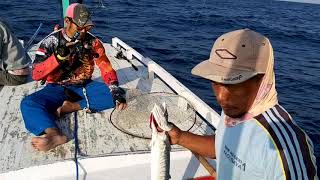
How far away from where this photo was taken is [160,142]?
2.90 meters

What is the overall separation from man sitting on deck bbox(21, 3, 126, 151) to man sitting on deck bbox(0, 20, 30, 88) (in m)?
0.73

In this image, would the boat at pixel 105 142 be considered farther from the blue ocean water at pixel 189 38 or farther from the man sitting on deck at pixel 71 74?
the blue ocean water at pixel 189 38

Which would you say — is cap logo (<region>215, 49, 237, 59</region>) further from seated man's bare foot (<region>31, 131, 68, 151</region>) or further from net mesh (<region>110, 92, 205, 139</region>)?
seated man's bare foot (<region>31, 131, 68, 151</region>)

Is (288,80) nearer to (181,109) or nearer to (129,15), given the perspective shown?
(181,109)

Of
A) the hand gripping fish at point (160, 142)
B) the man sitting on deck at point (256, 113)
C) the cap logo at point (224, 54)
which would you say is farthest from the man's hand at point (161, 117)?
the cap logo at point (224, 54)

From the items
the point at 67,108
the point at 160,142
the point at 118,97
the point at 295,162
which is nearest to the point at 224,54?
the point at 295,162

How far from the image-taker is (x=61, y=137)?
456 cm

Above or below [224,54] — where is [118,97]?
below

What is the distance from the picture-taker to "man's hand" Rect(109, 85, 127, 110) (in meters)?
5.48

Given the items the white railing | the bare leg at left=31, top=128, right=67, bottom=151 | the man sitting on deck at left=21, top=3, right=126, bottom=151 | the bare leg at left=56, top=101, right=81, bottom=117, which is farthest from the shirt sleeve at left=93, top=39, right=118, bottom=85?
the bare leg at left=31, top=128, right=67, bottom=151

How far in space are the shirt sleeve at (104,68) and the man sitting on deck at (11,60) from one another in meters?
1.36

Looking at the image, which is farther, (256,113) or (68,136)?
(68,136)

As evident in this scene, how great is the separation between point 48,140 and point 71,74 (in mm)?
1861

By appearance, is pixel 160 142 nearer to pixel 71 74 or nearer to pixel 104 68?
pixel 104 68
